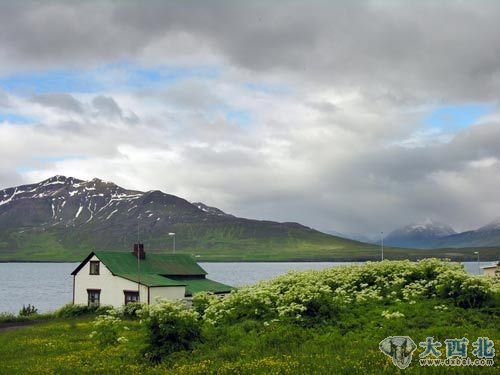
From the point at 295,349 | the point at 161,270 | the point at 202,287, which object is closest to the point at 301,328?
the point at 295,349

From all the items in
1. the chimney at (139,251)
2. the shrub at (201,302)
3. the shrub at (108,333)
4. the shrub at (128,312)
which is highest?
the chimney at (139,251)

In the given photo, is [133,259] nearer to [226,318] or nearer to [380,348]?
[226,318]

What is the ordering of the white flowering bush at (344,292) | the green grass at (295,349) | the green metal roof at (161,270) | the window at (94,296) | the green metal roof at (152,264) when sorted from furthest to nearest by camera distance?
the green metal roof at (152,264) < the window at (94,296) < the green metal roof at (161,270) < the white flowering bush at (344,292) < the green grass at (295,349)

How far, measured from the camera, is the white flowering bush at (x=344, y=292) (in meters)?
25.9

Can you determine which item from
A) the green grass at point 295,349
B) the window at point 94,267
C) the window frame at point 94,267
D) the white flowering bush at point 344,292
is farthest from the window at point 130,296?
the green grass at point 295,349

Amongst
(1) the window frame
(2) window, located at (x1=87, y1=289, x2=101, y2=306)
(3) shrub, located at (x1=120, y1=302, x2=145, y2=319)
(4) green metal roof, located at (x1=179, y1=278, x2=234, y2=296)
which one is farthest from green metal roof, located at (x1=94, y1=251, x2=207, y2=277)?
(3) shrub, located at (x1=120, y1=302, x2=145, y2=319)

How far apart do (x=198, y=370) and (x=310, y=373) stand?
4.06m

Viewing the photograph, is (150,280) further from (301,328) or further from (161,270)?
(301,328)

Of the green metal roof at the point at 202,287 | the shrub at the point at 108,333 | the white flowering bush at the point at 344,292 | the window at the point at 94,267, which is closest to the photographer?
the white flowering bush at the point at 344,292

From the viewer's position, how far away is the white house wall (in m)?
63.8

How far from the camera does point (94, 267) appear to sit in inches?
2670

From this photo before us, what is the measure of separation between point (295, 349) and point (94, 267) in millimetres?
50634

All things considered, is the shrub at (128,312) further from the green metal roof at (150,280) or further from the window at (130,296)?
the window at (130,296)

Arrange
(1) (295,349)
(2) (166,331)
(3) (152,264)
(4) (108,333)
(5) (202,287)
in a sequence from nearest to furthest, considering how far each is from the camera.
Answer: (1) (295,349) < (2) (166,331) < (4) (108,333) < (5) (202,287) < (3) (152,264)
